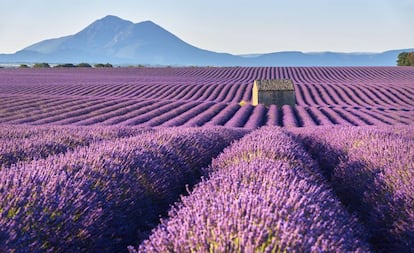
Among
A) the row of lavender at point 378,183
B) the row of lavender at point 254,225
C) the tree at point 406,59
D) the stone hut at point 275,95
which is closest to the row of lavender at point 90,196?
the row of lavender at point 254,225

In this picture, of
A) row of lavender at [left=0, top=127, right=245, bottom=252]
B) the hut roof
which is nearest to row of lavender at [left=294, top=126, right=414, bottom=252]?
row of lavender at [left=0, top=127, right=245, bottom=252]

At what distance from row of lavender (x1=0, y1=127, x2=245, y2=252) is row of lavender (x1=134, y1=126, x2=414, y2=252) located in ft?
1.07

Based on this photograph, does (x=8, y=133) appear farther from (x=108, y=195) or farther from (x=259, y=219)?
(x=259, y=219)

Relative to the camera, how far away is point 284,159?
5410 mm

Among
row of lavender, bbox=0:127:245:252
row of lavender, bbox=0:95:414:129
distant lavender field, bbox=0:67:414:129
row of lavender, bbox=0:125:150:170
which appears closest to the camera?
row of lavender, bbox=0:127:245:252

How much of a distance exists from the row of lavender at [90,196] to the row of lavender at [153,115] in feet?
44.1

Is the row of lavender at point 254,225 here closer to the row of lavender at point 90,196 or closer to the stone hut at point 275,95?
the row of lavender at point 90,196

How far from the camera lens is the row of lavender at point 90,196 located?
3242 millimetres

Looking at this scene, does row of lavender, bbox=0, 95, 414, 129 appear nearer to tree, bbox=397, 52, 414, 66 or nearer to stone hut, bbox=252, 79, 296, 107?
stone hut, bbox=252, 79, 296, 107

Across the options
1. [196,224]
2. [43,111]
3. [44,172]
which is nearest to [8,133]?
[44,172]

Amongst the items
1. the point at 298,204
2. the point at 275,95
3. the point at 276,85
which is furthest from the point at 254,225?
the point at 276,85

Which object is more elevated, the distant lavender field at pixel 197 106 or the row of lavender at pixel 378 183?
the row of lavender at pixel 378 183

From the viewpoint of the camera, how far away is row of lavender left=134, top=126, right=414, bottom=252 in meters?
2.60

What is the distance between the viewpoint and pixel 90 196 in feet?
12.8
